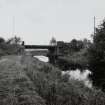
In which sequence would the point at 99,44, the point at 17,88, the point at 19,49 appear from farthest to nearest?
the point at 19,49 < the point at 99,44 < the point at 17,88

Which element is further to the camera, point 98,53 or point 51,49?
point 51,49

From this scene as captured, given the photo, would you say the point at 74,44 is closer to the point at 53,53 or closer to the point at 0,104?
the point at 53,53

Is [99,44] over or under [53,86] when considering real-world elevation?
over

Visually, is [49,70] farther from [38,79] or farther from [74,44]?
[74,44]

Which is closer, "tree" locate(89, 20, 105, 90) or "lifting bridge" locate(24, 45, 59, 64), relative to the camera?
"tree" locate(89, 20, 105, 90)

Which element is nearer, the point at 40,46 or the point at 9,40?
the point at 9,40

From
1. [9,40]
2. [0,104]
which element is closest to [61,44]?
[9,40]

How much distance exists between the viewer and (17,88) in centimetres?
628

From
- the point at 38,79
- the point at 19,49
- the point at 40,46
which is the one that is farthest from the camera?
the point at 40,46

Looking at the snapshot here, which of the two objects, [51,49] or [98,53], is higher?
[98,53]

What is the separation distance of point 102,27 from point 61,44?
2362cm

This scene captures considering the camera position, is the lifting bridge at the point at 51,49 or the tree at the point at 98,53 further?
the lifting bridge at the point at 51,49

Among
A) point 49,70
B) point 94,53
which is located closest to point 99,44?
point 94,53

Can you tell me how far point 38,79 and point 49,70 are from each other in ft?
9.49
